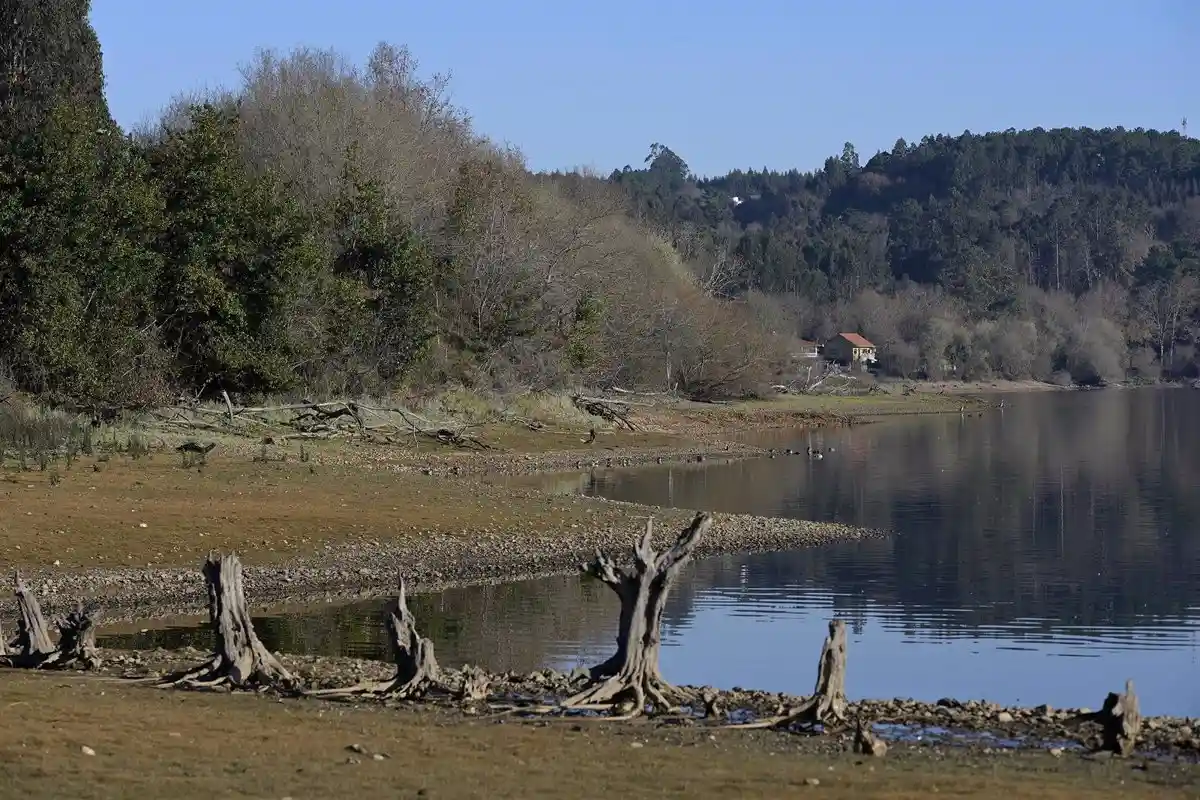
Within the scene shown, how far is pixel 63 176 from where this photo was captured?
4450 centimetres

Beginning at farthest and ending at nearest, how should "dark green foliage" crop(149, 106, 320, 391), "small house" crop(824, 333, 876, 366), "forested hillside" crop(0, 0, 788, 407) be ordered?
"small house" crop(824, 333, 876, 366)
"dark green foliage" crop(149, 106, 320, 391)
"forested hillside" crop(0, 0, 788, 407)

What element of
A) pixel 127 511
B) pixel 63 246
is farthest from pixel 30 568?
pixel 63 246

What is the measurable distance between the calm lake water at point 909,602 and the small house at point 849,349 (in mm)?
98217

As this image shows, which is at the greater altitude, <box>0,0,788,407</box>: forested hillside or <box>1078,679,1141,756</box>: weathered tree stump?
<box>0,0,788,407</box>: forested hillside

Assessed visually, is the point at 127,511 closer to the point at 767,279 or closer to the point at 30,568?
the point at 30,568

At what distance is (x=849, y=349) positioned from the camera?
518 feet

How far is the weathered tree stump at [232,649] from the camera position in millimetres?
17094

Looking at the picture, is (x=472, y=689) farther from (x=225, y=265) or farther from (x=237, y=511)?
(x=225, y=265)

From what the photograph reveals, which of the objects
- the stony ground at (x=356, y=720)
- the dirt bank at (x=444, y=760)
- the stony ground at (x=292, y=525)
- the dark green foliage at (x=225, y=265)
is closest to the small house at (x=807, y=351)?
the dark green foliage at (x=225, y=265)

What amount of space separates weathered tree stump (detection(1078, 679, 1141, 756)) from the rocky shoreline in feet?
0.54

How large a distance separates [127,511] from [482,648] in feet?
36.2

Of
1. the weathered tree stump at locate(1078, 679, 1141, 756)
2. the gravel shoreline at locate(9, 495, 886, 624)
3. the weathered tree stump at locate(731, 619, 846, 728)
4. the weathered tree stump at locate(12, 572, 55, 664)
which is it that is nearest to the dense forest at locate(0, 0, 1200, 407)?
the gravel shoreline at locate(9, 495, 886, 624)

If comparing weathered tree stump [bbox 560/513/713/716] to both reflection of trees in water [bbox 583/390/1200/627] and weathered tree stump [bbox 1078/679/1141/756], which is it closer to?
weathered tree stump [bbox 1078/679/1141/756]

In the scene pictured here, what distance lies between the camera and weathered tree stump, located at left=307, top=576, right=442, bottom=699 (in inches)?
660
